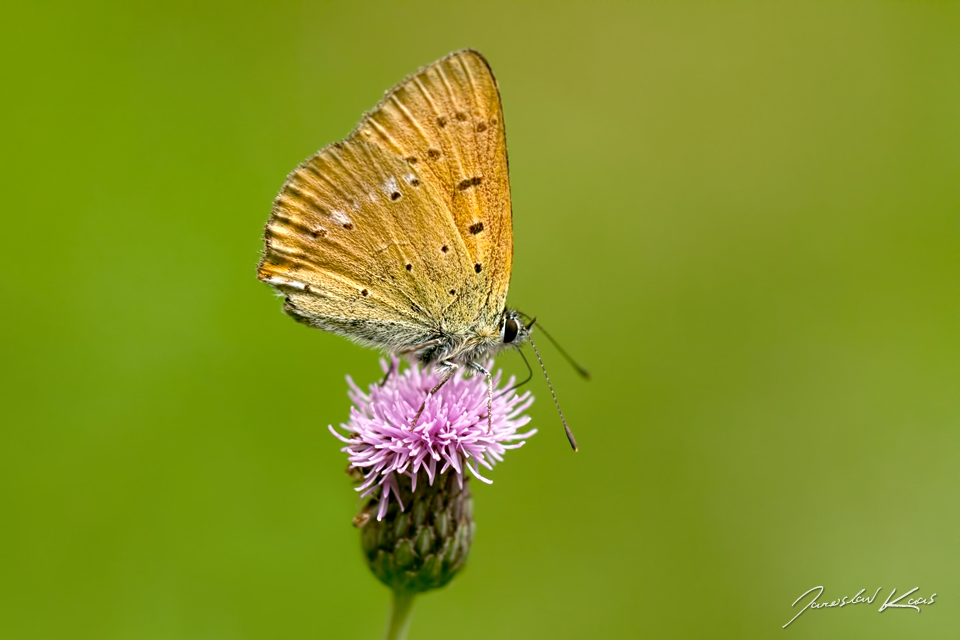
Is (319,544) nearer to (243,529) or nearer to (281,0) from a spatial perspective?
(243,529)

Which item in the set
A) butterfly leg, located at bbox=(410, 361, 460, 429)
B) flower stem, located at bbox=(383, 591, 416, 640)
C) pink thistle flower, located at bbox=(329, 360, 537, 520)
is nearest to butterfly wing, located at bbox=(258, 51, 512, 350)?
butterfly leg, located at bbox=(410, 361, 460, 429)

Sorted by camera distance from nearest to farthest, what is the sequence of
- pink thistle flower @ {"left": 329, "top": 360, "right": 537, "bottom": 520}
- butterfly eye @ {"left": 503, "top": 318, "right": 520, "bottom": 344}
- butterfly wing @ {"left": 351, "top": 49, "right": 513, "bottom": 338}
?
pink thistle flower @ {"left": 329, "top": 360, "right": 537, "bottom": 520} → butterfly wing @ {"left": 351, "top": 49, "right": 513, "bottom": 338} → butterfly eye @ {"left": 503, "top": 318, "right": 520, "bottom": 344}

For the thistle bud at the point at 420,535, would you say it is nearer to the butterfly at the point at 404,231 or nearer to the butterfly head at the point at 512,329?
the butterfly at the point at 404,231

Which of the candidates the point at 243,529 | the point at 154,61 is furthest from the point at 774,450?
the point at 154,61

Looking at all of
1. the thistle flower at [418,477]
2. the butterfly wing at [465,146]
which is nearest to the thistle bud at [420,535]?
the thistle flower at [418,477]

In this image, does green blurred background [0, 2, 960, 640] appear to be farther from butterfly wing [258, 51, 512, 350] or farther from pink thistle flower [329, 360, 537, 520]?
butterfly wing [258, 51, 512, 350]

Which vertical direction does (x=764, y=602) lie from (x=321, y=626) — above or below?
above
